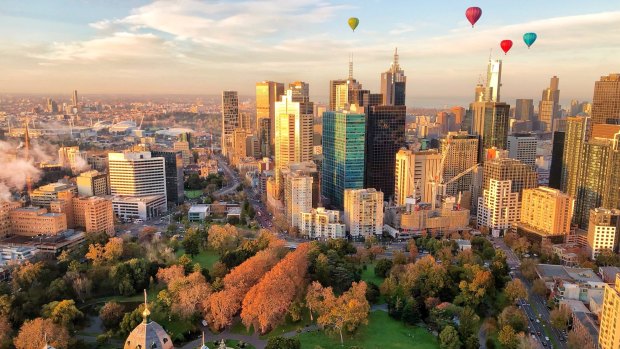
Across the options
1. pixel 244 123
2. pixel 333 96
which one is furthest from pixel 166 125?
pixel 333 96

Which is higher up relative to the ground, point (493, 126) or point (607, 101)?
point (607, 101)

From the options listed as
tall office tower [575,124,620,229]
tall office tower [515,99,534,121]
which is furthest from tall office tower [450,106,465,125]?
tall office tower [575,124,620,229]

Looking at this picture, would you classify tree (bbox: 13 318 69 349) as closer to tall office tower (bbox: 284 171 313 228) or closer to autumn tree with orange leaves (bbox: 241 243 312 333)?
autumn tree with orange leaves (bbox: 241 243 312 333)

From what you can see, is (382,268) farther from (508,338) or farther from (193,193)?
(193,193)

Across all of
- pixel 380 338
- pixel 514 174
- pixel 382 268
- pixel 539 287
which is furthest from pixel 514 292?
pixel 514 174

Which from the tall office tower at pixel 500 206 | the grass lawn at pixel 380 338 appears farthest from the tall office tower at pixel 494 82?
the grass lawn at pixel 380 338

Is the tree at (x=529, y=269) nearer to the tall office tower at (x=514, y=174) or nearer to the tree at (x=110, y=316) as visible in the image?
the tall office tower at (x=514, y=174)
